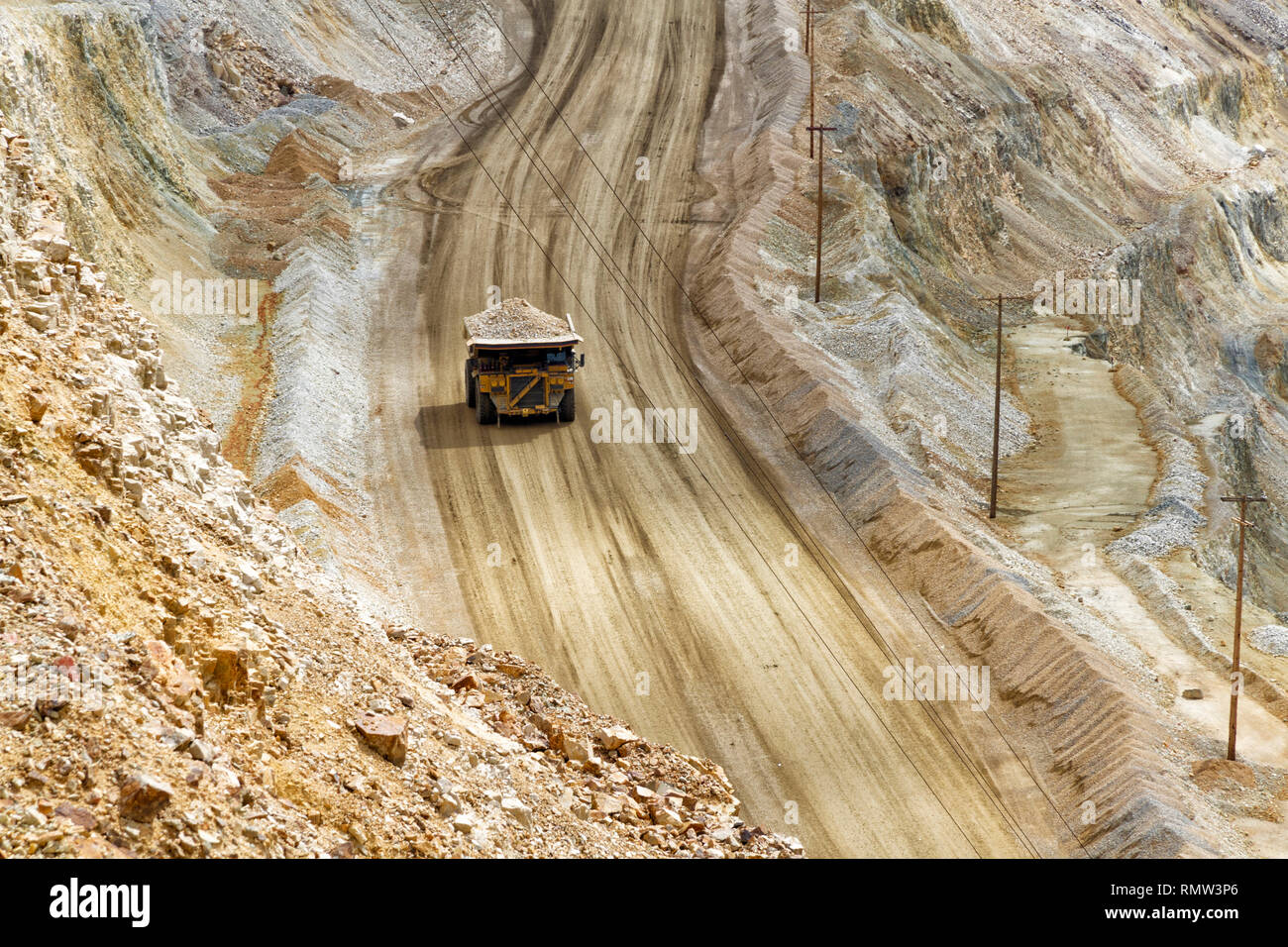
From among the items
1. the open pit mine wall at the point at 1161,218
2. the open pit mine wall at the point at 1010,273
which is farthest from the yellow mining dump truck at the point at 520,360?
the open pit mine wall at the point at 1161,218

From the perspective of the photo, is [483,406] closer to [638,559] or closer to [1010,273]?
[638,559]

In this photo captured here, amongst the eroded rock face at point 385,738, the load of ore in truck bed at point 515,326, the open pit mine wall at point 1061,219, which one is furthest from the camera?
the open pit mine wall at point 1061,219

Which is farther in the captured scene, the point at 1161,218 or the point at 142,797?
the point at 1161,218

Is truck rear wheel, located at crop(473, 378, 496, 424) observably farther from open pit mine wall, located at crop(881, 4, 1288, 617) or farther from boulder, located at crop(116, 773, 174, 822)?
boulder, located at crop(116, 773, 174, 822)

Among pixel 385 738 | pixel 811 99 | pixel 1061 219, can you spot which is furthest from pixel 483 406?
pixel 1061 219

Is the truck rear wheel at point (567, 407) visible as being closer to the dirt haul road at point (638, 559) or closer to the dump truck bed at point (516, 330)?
the dirt haul road at point (638, 559)

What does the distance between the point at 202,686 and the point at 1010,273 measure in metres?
46.1

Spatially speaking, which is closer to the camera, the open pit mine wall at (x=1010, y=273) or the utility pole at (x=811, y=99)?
the open pit mine wall at (x=1010, y=273)

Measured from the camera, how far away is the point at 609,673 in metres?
22.7

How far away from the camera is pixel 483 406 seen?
1228 inches

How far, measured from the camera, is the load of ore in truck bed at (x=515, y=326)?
3048 centimetres

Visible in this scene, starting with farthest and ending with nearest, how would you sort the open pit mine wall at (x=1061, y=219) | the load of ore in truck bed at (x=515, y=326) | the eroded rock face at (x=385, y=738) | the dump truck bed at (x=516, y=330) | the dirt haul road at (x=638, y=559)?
1. the open pit mine wall at (x=1061, y=219)
2. the load of ore in truck bed at (x=515, y=326)
3. the dump truck bed at (x=516, y=330)
4. the dirt haul road at (x=638, y=559)
5. the eroded rock face at (x=385, y=738)

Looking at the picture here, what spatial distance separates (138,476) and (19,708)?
5.51 meters
